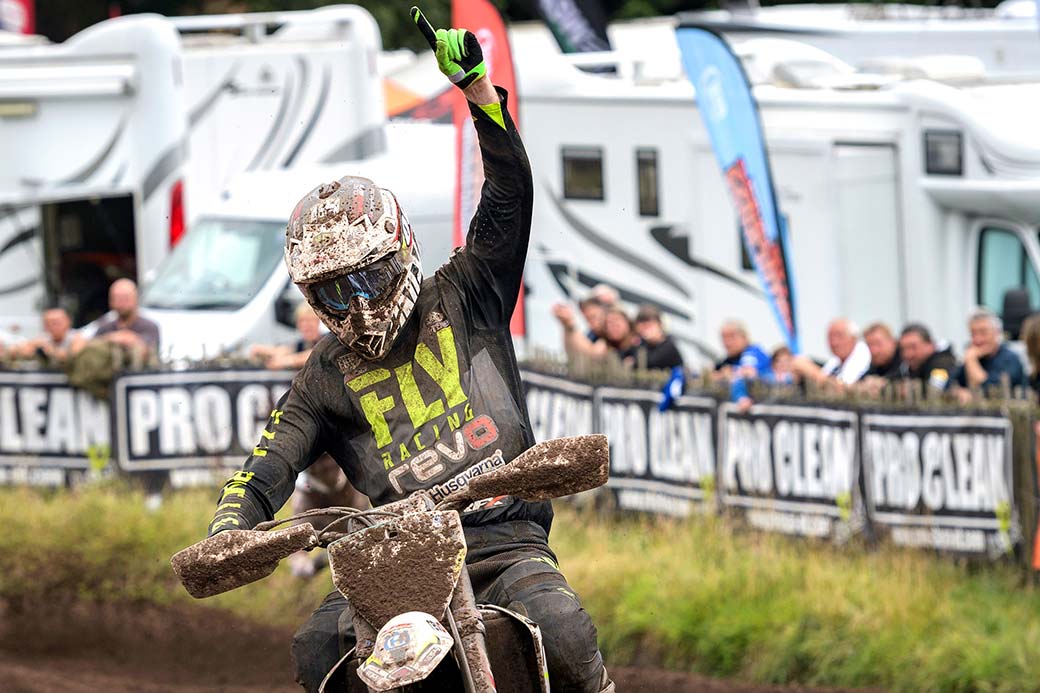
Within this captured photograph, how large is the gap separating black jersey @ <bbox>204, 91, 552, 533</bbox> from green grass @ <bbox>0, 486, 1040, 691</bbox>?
14.1ft

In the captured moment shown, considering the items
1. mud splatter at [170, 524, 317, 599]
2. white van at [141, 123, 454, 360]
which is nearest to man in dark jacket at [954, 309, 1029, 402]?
white van at [141, 123, 454, 360]

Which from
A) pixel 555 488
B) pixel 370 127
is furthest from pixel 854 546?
pixel 370 127

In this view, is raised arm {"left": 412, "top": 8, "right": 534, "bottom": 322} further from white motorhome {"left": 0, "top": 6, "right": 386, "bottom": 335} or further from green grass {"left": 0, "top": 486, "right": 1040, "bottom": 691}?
white motorhome {"left": 0, "top": 6, "right": 386, "bottom": 335}

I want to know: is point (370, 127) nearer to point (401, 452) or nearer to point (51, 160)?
point (51, 160)

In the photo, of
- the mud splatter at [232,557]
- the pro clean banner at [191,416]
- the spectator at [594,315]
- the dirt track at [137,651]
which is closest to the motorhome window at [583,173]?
the spectator at [594,315]

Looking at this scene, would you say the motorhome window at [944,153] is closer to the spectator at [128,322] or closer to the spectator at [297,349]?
the spectator at [297,349]

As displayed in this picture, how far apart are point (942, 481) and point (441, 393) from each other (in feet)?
17.4

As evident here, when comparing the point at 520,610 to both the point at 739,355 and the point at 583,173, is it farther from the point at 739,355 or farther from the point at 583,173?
the point at 583,173

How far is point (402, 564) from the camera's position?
4.32 m

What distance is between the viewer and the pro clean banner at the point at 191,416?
13.0 metres

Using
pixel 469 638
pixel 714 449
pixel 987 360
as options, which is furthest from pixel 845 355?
pixel 469 638

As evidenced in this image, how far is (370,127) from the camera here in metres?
17.2

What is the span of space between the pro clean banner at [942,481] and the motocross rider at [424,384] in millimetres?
4929

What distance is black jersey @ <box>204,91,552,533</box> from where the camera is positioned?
16.1 ft
